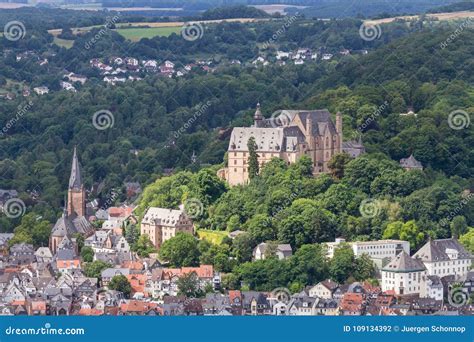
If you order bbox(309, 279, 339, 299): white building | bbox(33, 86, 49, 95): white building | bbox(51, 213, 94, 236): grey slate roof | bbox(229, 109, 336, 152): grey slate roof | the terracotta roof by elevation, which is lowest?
the terracotta roof

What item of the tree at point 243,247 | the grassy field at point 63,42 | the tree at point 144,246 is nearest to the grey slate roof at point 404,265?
the tree at point 243,247

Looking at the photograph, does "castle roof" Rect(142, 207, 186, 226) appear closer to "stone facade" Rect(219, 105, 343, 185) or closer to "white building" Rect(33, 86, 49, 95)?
"stone facade" Rect(219, 105, 343, 185)

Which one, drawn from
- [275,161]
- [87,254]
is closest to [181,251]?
[275,161]

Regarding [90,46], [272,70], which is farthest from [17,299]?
[90,46]

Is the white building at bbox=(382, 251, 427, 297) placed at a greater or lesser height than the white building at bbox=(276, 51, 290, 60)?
lesser

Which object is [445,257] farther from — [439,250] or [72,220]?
[72,220]

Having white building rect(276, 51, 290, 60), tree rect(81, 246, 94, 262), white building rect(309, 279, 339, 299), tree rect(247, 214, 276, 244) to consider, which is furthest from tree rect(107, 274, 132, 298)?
white building rect(276, 51, 290, 60)
